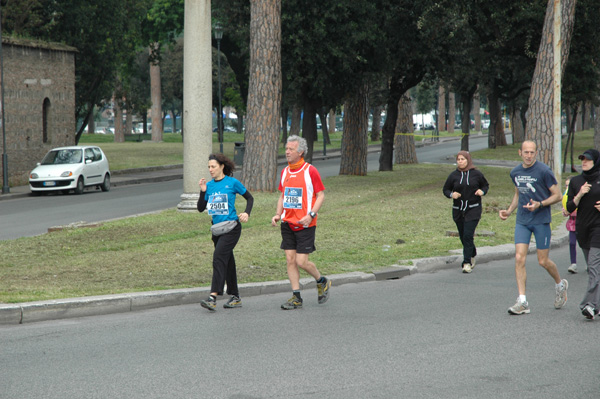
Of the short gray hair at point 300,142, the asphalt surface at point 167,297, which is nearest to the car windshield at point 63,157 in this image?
the asphalt surface at point 167,297

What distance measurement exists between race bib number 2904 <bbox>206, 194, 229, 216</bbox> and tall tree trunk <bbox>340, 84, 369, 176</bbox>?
22.8m

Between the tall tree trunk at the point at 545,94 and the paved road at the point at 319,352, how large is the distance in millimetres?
10999

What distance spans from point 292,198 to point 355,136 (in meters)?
23.0

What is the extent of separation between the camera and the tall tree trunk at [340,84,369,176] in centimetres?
3189

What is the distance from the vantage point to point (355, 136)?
31859 mm

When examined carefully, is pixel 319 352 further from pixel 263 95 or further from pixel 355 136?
pixel 355 136

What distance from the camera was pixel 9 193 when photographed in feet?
92.2

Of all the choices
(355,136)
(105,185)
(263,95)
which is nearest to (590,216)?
(263,95)

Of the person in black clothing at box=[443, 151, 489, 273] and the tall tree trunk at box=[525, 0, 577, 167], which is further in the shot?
the tall tree trunk at box=[525, 0, 577, 167]

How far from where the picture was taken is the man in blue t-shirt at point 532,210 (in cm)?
879

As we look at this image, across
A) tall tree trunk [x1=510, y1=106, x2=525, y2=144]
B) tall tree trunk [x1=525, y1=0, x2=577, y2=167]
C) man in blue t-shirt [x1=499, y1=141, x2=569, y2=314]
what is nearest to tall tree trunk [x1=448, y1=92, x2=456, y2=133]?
tall tree trunk [x1=510, y1=106, x2=525, y2=144]

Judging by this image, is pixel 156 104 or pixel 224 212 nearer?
pixel 224 212

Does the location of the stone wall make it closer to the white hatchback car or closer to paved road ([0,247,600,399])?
the white hatchback car

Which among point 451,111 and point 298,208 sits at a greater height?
point 451,111
